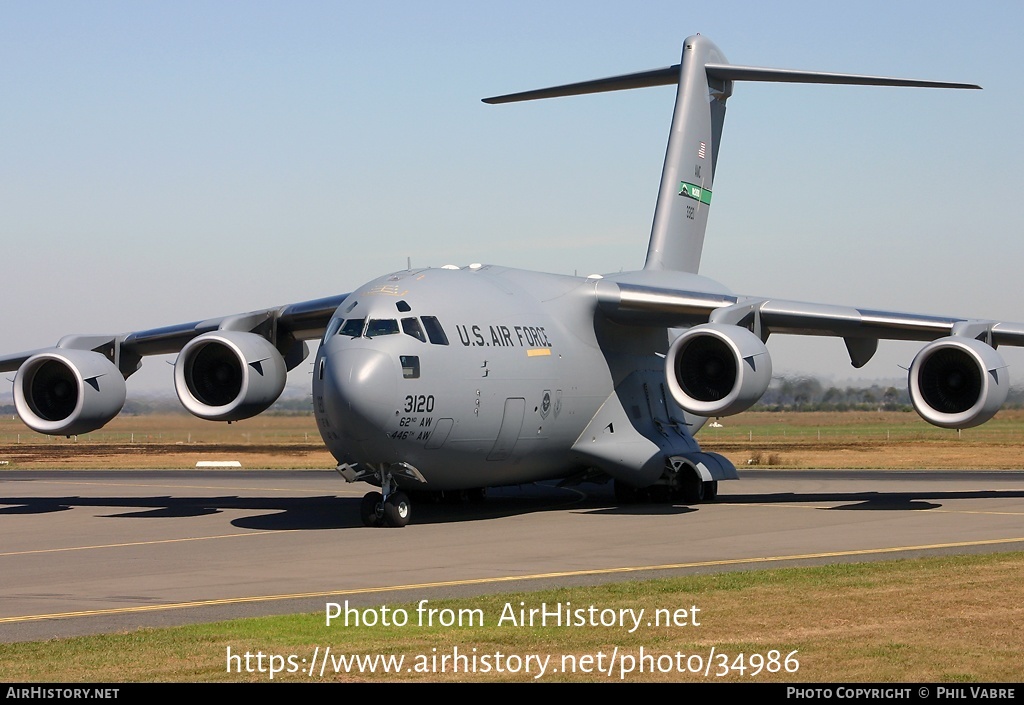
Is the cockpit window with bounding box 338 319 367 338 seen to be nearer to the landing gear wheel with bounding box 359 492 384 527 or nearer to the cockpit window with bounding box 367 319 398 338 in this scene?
the cockpit window with bounding box 367 319 398 338

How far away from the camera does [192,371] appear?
2030 cm

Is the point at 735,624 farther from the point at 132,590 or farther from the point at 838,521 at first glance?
the point at 838,521

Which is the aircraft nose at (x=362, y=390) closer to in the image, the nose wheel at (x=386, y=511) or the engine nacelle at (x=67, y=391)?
the nose wheel at (x=386, y=511)

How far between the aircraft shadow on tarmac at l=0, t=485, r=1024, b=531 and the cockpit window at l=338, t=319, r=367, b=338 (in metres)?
2.68

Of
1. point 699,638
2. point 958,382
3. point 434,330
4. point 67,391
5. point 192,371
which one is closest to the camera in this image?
point 699,638

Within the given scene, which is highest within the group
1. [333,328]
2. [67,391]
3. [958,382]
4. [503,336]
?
[958,382]

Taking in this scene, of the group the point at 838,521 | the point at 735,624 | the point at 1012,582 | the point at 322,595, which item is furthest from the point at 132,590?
the point at 838,521

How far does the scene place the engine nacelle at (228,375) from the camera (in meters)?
19.7

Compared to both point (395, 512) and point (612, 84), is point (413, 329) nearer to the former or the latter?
point (395, 512)

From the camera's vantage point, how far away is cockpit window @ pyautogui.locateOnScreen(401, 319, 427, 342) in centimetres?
1703

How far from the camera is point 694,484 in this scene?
21.5 metres

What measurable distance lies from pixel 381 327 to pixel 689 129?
32.9ft

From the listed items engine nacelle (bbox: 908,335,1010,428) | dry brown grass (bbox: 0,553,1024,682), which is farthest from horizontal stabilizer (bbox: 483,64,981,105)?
dry brown grass (bbox: 0,553,1024,682)

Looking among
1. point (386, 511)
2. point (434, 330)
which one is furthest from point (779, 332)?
point (386, 511)
